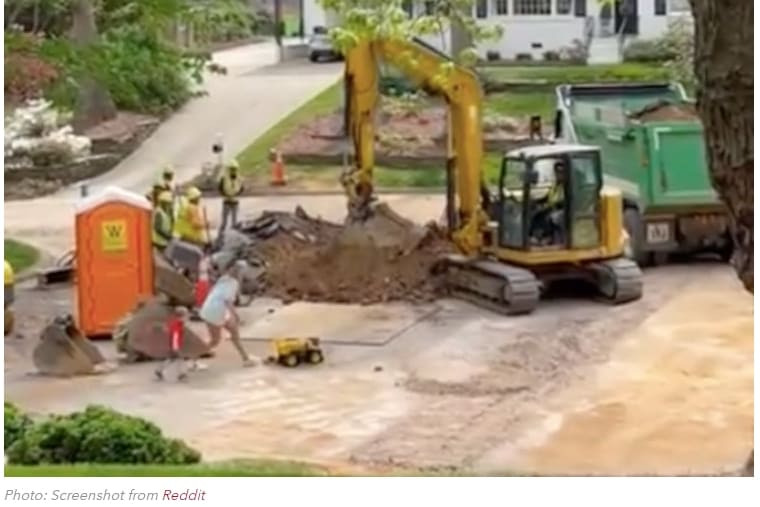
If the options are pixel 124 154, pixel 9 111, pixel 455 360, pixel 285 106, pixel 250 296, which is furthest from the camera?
pixel 285 106

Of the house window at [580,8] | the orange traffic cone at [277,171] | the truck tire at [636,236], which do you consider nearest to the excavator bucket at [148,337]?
the truck tire at [636,236]

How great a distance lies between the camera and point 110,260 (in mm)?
18547

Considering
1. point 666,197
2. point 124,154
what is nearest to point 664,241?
point 666,197

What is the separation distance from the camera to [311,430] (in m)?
14.4

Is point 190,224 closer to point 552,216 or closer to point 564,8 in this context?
point 552,216

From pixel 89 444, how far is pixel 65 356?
19.2 ft

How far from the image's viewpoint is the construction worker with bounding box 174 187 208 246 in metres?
20.9

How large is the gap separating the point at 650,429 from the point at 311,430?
2.67 m

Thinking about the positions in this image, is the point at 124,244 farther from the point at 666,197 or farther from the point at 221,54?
the point at 221,54

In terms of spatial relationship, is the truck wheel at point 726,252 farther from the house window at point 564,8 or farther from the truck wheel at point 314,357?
the house window at point 564,8

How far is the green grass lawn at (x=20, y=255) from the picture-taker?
23.8 meters

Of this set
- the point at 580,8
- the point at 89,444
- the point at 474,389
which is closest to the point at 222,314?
the point at 474,389

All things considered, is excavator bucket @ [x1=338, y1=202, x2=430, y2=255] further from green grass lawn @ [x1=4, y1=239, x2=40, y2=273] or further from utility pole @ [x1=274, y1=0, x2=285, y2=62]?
utility pole @ [x1=274, y1=0, x2=285, y2=62]

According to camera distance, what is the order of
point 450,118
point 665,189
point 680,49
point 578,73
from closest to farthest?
1. point 450,118
2. point 665,189
3. point 680,49
4. point 578,73
